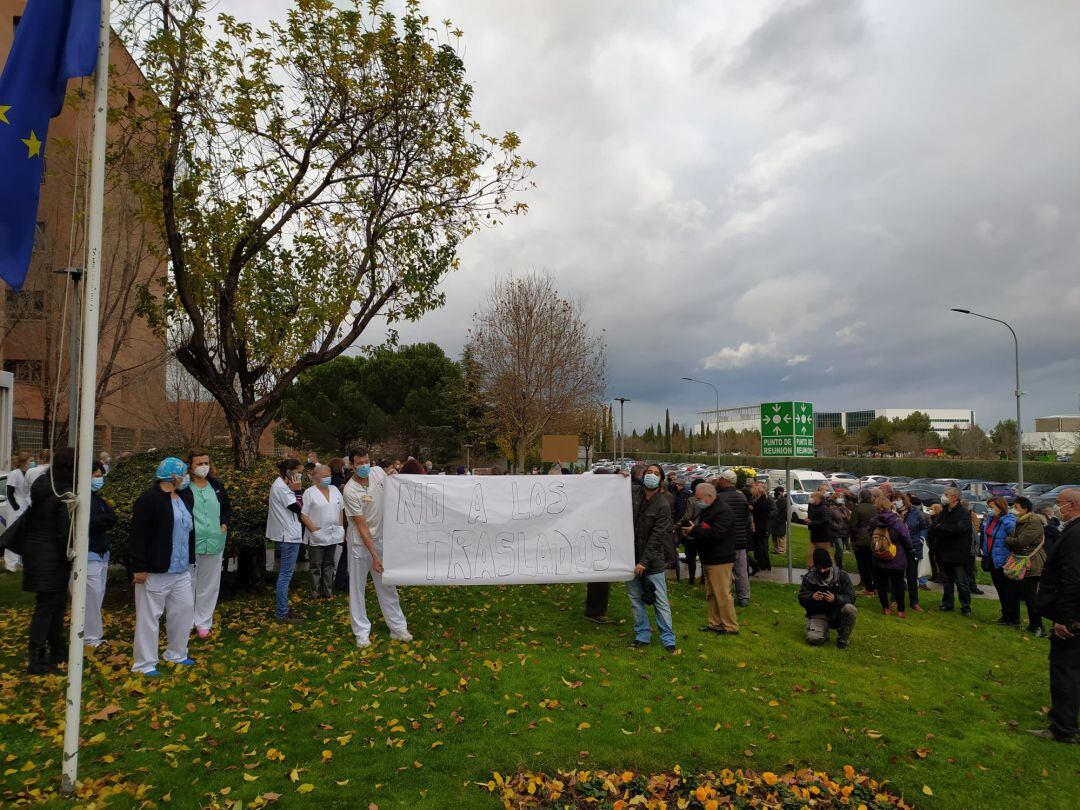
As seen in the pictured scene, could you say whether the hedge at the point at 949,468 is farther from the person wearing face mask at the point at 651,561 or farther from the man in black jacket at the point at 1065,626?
the man in black jacket at the point at 1065,626

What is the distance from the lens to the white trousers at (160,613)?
6.62 metres

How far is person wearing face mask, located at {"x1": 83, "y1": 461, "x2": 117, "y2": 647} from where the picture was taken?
7133 millimetres

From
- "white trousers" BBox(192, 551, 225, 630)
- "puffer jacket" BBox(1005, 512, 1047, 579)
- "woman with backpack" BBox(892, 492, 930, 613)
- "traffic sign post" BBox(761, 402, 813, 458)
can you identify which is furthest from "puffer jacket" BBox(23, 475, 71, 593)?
"woman with backpack" BBox(892, 492, 930, 613)

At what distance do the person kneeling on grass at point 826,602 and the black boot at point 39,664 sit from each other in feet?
28.3

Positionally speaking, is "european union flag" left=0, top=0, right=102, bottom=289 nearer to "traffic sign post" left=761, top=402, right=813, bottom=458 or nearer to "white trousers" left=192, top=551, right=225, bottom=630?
"white trousers" left=192, top=551, right=225, bottom=630

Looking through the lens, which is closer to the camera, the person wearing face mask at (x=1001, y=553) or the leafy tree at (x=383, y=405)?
the person wearing face mask at (x=1001, y=553)

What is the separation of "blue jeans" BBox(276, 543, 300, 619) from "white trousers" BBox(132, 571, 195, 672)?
1.80 m

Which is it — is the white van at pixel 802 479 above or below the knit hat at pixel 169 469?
below

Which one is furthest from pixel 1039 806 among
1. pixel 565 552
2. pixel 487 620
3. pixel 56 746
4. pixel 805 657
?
pixel 56 746

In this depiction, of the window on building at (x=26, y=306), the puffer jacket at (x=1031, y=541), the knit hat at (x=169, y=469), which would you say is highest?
the window on building at (x=26, y=306)

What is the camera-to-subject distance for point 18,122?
14.2 feet

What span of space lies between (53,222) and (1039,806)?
29.3m

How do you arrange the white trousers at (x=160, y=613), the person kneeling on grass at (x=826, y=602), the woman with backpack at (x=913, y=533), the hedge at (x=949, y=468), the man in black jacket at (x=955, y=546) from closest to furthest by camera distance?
the white trousers at (x=160, y=613) < the person kneeling on grass at (x=826, y=602) < the man in black jacket at (x=955, y=546) < the woman with backpack at (x=913, y=533) < the hedge at (x=949, y=468)

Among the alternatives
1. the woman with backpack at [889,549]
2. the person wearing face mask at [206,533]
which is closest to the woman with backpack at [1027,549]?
the woman with backpack at [889,549]
